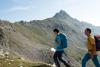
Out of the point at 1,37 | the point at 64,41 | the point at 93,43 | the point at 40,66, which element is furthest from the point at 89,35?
the point at 1,37

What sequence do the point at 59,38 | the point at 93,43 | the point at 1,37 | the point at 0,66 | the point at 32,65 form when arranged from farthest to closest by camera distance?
the point at 1,37
the point at 32,65
the point at 0,66
the point at 59,38
the point at 93,43

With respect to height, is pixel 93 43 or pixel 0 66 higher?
pixel 93 43

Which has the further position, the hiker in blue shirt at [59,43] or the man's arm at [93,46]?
the hiker in blue shirt at [59,43]

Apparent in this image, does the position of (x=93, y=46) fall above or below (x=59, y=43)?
below

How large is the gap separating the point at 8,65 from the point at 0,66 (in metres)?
0.89

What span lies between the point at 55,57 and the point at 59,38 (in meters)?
1.46

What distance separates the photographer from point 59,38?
20.5 meters

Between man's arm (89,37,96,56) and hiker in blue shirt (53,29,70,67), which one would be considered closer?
man's arm (89,37,96,56)

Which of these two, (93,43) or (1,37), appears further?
(1,37)

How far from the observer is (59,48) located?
2070 cm

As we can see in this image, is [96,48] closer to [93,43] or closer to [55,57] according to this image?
[93,43]

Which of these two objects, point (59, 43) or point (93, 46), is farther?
point (59, 43)

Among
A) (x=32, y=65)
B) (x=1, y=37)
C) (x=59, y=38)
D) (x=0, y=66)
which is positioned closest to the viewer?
(x=59, y=38)

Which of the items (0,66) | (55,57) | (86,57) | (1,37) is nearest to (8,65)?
(0,66)
